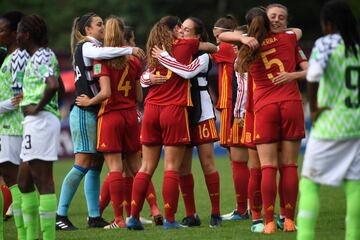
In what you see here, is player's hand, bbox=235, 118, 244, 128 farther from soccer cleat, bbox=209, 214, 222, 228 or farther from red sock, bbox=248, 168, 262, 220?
soccer cleat, bbox=209, 214, 222, 228

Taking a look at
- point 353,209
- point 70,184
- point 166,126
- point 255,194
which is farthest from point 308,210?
point 70,184

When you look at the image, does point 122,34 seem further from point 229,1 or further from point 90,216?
point 229,1

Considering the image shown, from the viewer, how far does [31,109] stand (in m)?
9.52

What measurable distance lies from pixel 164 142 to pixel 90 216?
147cm

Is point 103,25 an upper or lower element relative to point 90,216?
upper

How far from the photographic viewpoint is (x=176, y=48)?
38.0 feet

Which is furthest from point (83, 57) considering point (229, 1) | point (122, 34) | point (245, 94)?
point (229, 1)

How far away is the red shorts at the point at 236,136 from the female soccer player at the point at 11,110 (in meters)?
3.17

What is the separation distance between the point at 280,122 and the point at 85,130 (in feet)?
7.98

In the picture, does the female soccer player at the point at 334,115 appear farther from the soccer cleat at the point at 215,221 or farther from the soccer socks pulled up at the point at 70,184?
the soccer socks pulled up at the point at 70,184

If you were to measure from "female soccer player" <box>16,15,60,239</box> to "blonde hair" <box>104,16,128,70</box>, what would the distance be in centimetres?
187

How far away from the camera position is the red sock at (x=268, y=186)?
35.4 ft

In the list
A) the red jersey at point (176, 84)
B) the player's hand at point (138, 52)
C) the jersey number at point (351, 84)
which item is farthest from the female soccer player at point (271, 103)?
the jersey number at point (351, 84)

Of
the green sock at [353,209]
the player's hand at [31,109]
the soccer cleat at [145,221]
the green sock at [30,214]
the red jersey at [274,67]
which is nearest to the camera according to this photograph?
the green sock at [353,209]
